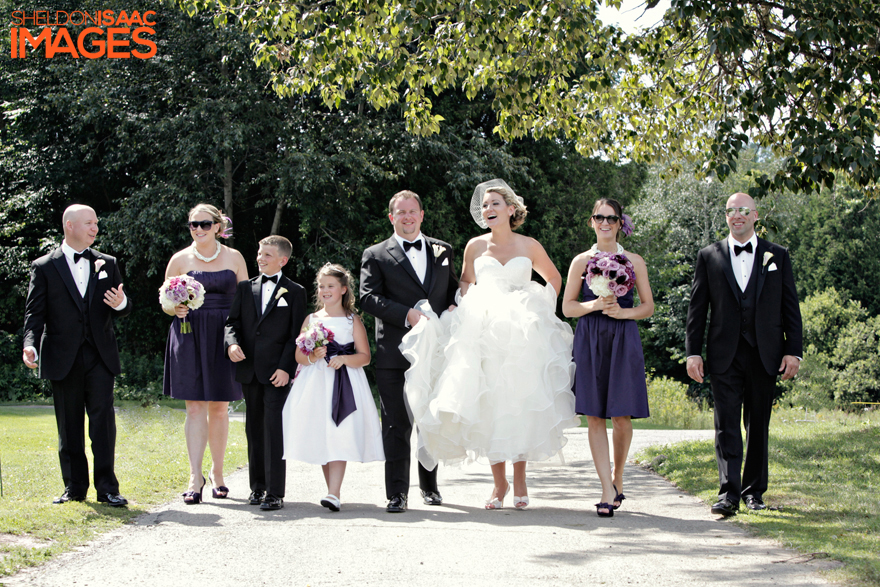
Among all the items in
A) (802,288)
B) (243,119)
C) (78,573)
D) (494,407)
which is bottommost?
(78,573)

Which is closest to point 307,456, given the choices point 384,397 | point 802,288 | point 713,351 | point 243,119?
point 384,397

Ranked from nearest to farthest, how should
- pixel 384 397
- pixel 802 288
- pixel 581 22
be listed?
pixel 384 397 < pixel 581 22 < pixel 802 288

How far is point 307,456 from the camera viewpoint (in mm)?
6438

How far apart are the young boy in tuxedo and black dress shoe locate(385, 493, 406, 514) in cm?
93

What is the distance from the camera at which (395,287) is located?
21.9 feet

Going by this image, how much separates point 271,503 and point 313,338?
132 centimetres

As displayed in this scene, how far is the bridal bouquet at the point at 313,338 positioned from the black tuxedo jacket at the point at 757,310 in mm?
2870

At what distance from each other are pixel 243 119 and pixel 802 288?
35.3m

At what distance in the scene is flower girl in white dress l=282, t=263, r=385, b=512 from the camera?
645 centimetres

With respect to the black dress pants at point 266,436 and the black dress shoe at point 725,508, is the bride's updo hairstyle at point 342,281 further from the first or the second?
the black dress shoe at point 725,508

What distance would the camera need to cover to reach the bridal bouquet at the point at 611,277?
625cm

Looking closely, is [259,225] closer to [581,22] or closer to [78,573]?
[581,22]

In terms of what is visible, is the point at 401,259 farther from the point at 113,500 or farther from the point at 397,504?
the point at 113,500

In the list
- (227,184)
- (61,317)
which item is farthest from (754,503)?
(227,184)
